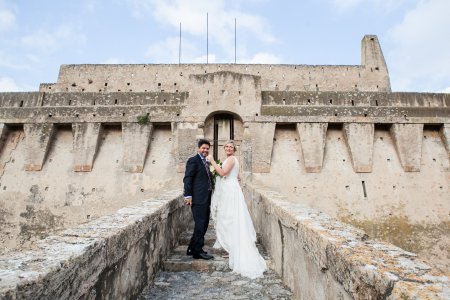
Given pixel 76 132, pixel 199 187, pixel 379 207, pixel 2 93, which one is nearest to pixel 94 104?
pixel 76 132

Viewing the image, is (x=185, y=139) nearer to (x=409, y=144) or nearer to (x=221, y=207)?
(x=221, y=207)

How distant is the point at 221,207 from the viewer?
4520 millimetres

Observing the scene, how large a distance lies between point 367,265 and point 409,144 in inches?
505

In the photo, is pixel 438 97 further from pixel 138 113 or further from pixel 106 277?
pixel 106 277

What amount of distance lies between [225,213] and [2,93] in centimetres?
1431

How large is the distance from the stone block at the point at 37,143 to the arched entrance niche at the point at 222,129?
685cm

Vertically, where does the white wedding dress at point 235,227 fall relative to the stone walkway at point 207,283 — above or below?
above

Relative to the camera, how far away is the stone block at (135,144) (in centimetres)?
1218

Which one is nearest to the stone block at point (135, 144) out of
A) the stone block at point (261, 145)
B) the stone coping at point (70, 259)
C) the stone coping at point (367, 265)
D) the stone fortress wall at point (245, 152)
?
the stone fortress wall at point (245, 152)

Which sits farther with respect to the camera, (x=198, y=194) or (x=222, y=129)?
(x=222, y=129)

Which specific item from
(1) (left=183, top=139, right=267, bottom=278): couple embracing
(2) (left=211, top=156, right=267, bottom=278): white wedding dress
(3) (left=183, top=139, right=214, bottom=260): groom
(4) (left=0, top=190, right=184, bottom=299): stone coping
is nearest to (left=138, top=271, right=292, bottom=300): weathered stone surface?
(2) (left=211, top=156, right=267, bottom=278): white wedding dress

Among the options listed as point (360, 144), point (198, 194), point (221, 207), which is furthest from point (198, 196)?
point (360, 144)

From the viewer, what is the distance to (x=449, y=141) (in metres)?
12.6

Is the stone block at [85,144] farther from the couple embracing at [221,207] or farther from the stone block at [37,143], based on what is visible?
the couple embracing at [221,207]
